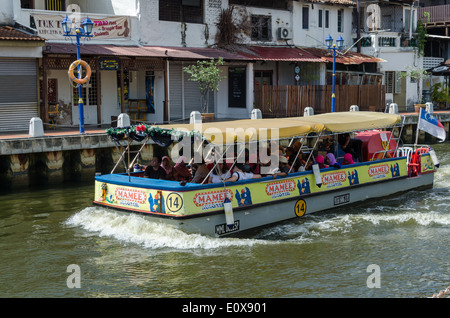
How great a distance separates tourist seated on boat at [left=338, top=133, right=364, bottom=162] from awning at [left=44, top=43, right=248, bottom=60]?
11.6m

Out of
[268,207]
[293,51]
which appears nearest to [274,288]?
[268,207]

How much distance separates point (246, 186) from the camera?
13.4 metres

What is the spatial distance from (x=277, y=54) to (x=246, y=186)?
799 inches

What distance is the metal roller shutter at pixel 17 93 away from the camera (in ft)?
78.3

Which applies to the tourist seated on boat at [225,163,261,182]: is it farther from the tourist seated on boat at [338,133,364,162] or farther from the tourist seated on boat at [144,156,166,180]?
the tourist seated on boat at [338,133,364,162]

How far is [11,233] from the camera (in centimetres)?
1423

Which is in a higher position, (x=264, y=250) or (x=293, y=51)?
(x=293, y=51)

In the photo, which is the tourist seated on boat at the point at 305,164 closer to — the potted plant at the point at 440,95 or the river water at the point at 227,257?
the river water at the point at 227,257

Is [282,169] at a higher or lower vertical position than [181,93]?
lower

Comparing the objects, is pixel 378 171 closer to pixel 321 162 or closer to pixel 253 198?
pixel 321 162

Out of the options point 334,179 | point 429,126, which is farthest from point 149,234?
point 429,126

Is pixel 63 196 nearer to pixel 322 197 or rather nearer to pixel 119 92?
pixel 322 197

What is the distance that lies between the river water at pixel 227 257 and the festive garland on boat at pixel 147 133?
174 centimetres

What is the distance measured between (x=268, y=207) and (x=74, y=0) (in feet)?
64.4
